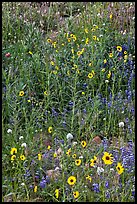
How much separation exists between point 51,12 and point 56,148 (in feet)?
8.75

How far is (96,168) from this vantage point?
2666 millimetres

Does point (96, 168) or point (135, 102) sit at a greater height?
Result: point (135, 102)

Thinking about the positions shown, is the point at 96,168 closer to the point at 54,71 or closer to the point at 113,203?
the point at 113,203

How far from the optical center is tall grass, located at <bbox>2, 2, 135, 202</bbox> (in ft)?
8.45

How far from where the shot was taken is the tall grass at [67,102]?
257 cm

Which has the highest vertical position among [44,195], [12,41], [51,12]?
[51,12]

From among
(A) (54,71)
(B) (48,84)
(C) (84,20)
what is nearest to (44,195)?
(B) (48,84)

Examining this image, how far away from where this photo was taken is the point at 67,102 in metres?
3.49

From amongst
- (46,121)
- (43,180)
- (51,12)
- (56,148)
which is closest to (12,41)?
(51,12)

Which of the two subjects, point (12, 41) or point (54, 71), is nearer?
point (54, 71)

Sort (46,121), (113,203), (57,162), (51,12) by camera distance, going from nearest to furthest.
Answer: (113,203) < (57,162) < (46,121) < (51,12)

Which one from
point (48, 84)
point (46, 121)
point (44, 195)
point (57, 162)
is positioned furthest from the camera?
point (48, 84)

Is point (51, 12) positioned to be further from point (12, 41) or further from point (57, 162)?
point (57, 162)

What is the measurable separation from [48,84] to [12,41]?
1366mm
